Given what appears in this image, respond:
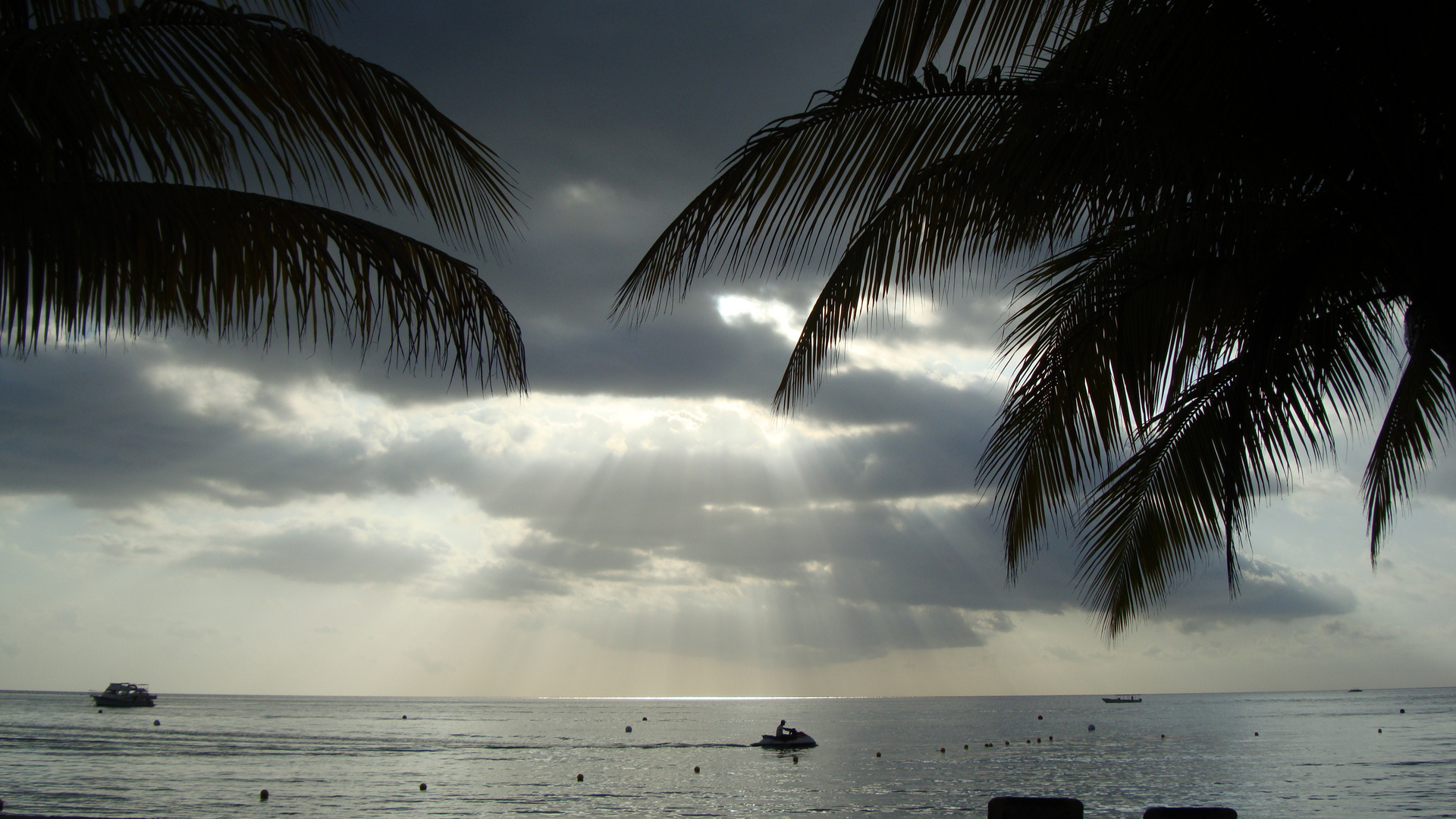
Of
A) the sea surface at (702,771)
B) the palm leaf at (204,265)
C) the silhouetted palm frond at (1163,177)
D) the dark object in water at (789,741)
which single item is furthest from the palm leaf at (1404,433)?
the dark object in water at (789,741)

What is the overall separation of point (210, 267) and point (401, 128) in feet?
3.13

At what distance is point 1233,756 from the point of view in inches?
2020

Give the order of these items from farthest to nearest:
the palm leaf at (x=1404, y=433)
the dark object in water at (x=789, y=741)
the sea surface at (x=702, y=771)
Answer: the dark object in water at (x=789, y=741), the sea surface at (x=702, y=771), the palm leaf at (x=1404, y=433)

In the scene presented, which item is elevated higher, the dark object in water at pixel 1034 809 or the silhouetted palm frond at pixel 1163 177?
the silhouetted palm frond at pixel 1163 177

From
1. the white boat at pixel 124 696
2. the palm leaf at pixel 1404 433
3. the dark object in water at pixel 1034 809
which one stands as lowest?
the white boat at pixel 124 696

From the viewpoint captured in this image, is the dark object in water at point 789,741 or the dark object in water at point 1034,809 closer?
the dark object in water at point 1034,809

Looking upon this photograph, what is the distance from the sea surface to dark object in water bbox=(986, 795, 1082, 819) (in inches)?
1031

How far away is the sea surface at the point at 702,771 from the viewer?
3152 centimetres

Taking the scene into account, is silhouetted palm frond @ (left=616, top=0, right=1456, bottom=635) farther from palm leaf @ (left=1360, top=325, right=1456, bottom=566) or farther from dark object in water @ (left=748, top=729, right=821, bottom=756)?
Answer: dark object in water @ (left=748, top=729, right=821, bottom=756)

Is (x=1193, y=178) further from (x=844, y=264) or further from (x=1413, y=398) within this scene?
(x=1413, y=398)

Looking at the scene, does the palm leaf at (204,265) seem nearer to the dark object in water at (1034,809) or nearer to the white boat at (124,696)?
the dark object in water at (1034,809)

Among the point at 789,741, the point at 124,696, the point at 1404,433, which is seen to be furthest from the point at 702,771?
the point at 124,696

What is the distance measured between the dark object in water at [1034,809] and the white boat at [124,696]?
379 feet

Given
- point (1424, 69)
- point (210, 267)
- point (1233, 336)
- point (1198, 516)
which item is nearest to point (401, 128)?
point (210, 267)
